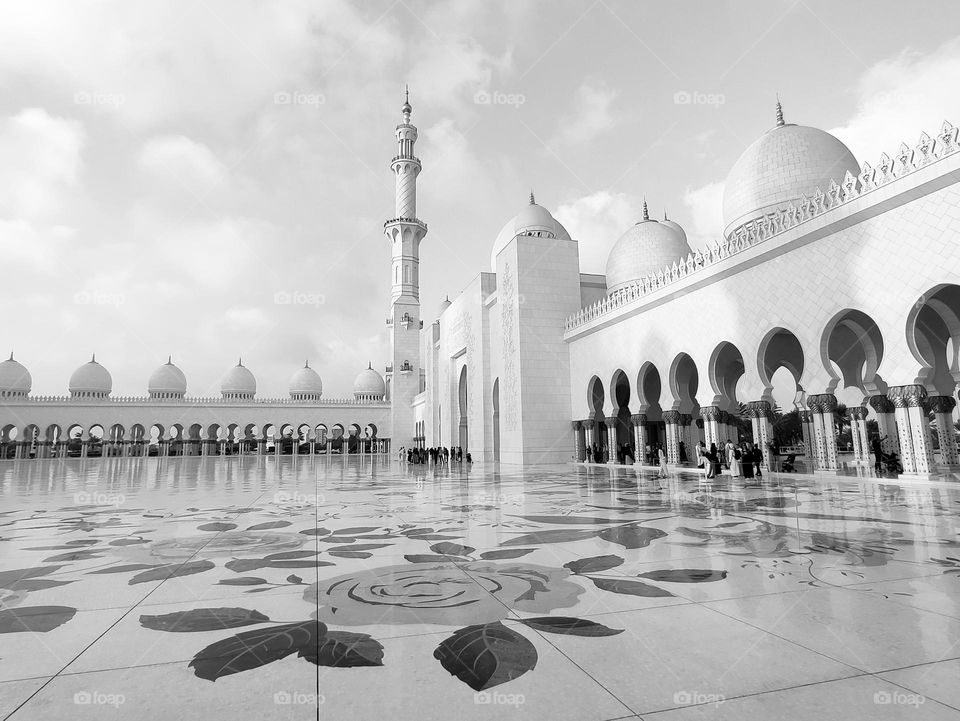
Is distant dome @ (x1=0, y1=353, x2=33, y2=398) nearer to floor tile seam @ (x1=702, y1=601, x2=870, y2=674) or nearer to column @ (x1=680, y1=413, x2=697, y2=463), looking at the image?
column @ (x1=680, y1=413, x2=697, y2=463)

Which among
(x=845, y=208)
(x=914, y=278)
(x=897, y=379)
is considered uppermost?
(x=845, y=208)

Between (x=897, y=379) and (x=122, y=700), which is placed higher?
(x=897, y=379)

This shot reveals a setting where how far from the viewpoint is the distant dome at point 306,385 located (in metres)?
37.2

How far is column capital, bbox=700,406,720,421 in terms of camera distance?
11727 millimetres

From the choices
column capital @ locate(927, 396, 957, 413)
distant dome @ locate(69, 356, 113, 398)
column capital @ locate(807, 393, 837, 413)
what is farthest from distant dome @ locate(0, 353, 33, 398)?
column capital @ locate(927, 396, 957, 413)

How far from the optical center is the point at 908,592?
7.81ft

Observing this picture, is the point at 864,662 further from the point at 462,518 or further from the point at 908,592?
the point at 462,518

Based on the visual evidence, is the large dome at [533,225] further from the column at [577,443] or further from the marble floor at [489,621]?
the marble floor at [489,621]

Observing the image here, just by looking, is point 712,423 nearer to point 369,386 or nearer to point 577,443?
point 577,443

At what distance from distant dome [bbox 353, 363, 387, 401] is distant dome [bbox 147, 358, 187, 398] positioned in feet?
37.5

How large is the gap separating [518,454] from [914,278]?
1080 centimetres

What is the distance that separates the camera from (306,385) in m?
37.4

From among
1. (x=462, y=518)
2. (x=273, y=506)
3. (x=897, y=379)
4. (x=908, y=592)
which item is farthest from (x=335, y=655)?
(x=897, y=379)

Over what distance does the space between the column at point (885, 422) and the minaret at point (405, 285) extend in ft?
79.8
